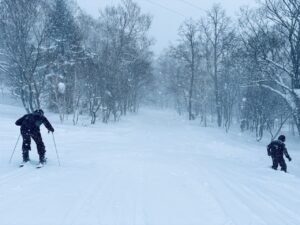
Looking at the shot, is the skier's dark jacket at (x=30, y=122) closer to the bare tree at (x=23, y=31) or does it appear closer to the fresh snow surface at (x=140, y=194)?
the fresh snow surface at (x=140, y=194)

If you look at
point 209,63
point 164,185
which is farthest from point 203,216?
point 209,63

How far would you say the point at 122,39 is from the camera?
3759cm

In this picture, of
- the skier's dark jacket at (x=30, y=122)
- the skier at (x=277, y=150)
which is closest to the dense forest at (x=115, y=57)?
the skier at (x=277, y=150)

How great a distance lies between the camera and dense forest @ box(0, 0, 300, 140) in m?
23.7

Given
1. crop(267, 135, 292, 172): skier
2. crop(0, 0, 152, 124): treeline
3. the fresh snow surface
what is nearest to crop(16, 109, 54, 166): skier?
the fresh snow surface

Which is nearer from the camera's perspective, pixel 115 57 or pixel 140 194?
pixel 140 194

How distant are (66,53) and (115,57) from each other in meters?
5.79

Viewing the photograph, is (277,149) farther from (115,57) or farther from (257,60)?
(115,57)

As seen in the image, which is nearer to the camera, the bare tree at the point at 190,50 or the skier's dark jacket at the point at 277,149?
the skier's dark jacket at the point at 277,149

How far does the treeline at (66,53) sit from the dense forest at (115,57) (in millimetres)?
81

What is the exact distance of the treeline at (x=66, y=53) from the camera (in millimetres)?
26234

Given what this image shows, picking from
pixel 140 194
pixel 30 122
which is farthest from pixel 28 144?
pixel 140 194

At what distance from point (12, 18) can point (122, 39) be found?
1447 centimetres

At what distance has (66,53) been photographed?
32312 millimetres
